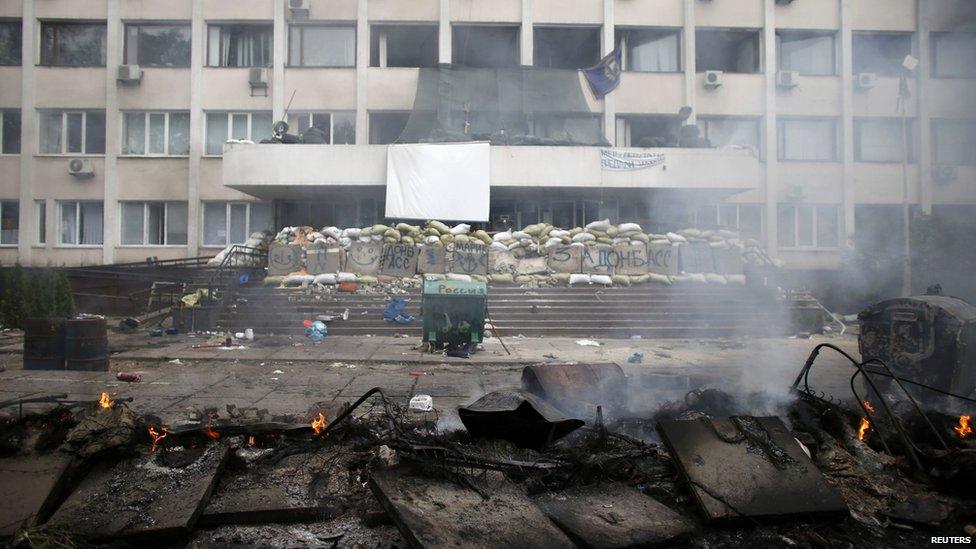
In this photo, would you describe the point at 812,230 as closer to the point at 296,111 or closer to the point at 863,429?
the point at 863,429

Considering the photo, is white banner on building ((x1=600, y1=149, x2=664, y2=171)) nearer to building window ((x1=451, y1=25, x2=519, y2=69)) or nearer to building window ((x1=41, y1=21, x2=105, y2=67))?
building window ((x1=451, y1=25, x2=519, y2=69))

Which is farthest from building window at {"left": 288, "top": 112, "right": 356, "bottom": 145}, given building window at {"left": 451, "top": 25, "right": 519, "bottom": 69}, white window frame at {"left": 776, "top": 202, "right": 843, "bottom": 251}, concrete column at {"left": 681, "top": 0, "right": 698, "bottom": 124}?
white window frame at {"left": 776, "top": 202, "right": 843, "bottom": 251}

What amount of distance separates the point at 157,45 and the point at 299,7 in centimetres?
507

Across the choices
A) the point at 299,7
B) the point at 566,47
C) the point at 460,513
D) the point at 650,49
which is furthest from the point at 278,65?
the point at 460,513

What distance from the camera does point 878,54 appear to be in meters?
7.11

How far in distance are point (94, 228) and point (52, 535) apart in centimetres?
1885

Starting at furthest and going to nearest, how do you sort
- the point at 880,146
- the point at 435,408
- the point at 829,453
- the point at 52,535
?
the point at 880,146, the point at 435,408, the point at 829,453, the point at 52,535

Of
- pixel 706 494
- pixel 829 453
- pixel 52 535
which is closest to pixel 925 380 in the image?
pixel 829 453

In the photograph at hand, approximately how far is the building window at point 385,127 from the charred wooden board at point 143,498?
15.7 m

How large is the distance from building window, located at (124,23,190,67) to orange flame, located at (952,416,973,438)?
68.7ft

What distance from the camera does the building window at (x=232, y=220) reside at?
17.9 m

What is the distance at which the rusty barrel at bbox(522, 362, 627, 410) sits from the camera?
14.6 ft

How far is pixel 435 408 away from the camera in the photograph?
5.41 m

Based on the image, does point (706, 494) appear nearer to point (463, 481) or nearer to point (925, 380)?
point (463, 481)
